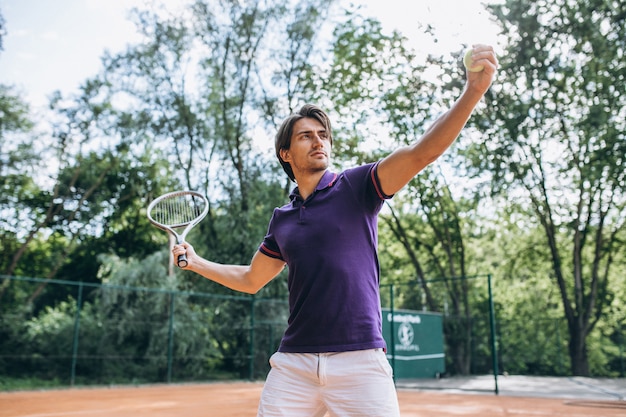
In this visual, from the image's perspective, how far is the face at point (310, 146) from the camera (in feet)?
7.02

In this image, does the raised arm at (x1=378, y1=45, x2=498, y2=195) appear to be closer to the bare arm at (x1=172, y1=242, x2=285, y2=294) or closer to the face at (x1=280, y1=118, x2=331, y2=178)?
the face at (x1=280, y1=118, x2=331, y2=178)

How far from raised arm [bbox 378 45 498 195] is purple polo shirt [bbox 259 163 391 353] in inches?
7.2

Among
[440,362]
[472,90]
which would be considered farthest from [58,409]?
[440,362]

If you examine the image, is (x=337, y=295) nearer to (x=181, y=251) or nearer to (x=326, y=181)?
(x=326, y=181)

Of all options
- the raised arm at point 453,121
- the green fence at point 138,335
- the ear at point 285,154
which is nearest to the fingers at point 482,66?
the raised arm at point 453,121

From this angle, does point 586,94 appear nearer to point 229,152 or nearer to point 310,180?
point 229,152

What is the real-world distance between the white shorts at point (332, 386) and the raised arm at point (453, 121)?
0.64 m

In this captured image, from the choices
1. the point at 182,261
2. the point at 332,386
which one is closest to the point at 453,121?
the point at 332,386

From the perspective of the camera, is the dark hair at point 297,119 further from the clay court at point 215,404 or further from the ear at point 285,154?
the clay court at point 215,404

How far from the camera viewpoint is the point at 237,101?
17.2 m

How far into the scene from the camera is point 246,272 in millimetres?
2480

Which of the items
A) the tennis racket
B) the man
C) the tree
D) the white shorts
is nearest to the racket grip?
the man

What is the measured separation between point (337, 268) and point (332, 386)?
38cm

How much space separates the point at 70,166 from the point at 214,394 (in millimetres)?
10455
